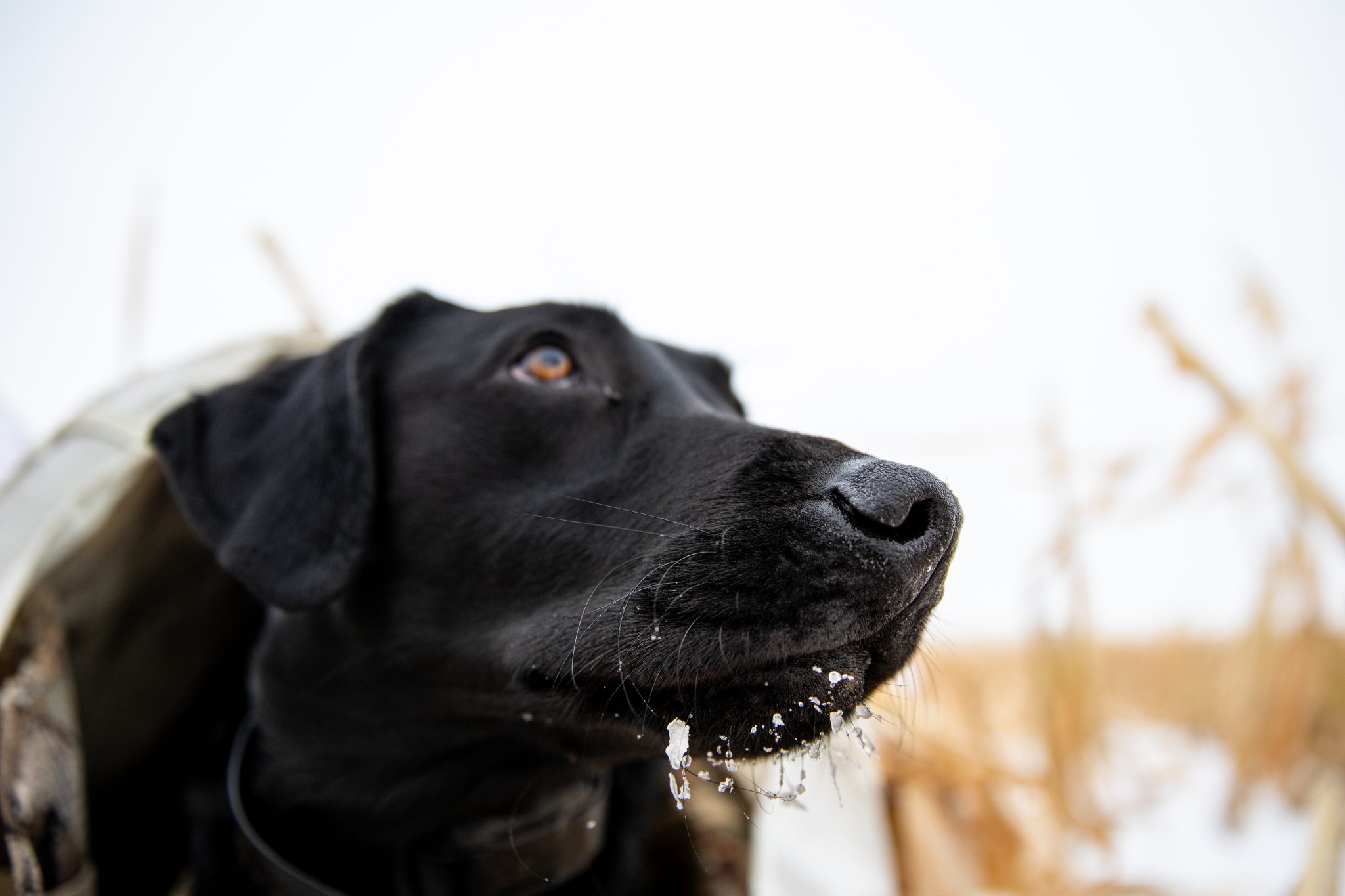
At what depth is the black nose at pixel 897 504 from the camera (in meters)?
1.11

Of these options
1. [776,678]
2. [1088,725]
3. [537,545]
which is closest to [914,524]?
[776,678]

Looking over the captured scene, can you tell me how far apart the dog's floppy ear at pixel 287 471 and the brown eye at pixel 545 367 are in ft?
1.19

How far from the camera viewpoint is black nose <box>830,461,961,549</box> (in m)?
1.11

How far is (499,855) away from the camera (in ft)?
5.75

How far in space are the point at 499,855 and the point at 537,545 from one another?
0.75 meters

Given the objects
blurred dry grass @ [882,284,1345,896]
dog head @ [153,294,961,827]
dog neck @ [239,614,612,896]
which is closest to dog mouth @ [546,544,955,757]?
dog head @ [153,294,961,827]

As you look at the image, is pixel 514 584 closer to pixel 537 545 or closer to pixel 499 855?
pixel 537 545

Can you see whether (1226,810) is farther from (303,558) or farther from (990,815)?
(303,558)

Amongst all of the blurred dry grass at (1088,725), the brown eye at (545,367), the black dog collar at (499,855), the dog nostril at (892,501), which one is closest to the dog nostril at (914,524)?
the dog nostril at (892,501)

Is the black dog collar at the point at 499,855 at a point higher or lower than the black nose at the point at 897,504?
lower

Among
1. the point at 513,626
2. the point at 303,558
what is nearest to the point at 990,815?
the point at 513,626

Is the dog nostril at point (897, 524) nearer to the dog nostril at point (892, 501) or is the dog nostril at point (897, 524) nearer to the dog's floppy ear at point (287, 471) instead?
the dog nostril at point (892, 501)

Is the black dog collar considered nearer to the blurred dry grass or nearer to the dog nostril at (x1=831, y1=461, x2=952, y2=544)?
the dog nostril at (x1=831, y1=461, x2=952, y2=544)

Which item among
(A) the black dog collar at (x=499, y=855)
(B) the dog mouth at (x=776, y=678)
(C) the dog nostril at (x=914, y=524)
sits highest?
(C) the dog nostril at (x=914, y=524)
